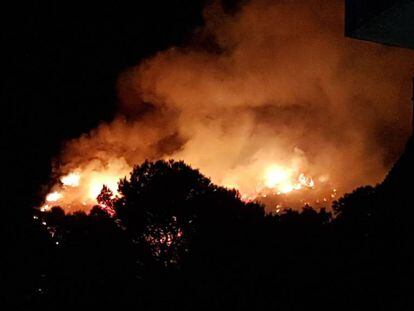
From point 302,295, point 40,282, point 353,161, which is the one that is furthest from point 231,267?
point 353,161

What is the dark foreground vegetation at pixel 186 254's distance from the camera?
9.19 metres

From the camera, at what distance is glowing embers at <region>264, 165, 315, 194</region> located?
107ft

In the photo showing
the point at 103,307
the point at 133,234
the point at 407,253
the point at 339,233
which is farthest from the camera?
the point at 133,234

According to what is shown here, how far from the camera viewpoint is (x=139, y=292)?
11.0 metres

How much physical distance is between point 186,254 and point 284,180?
22.8 m

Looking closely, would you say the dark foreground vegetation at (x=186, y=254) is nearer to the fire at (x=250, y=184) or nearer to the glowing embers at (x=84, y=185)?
the glowing embers at (x=84, y=185)

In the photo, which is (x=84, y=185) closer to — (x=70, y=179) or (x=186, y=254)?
(x=70, y=179)

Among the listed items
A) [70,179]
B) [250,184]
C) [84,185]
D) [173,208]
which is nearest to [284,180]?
[250,184]

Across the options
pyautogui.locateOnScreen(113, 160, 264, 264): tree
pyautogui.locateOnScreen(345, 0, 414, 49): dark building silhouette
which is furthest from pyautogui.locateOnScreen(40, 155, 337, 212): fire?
pyautogui.locateOnScreen(345, 0, 414, 49): dark building silhouette

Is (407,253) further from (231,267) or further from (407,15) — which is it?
(231,267)

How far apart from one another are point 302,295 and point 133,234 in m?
5.77

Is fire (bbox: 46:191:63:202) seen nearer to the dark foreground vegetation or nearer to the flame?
the flame

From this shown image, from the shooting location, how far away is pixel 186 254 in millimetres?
11492

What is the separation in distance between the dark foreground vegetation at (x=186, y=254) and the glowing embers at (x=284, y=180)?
1911cm
